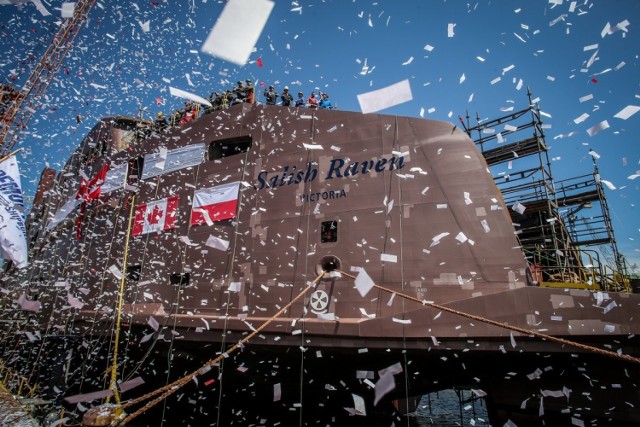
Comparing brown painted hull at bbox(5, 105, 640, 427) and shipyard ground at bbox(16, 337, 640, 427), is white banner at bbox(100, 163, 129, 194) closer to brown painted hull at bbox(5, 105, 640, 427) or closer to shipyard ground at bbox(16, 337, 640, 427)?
brown painted hull at bbox(5, 105, 640, 427)

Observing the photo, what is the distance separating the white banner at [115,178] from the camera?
12.3 meters

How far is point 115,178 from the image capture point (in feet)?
41.6

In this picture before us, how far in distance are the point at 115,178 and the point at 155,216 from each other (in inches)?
150

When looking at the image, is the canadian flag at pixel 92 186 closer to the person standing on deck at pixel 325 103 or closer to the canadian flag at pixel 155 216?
the canadian flag at pixel 155 216

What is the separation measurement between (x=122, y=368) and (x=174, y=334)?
9.99ft

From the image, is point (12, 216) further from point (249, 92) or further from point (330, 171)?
point (330, 171)

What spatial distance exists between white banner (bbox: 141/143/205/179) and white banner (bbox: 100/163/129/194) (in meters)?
1.43

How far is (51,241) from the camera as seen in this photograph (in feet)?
60.8

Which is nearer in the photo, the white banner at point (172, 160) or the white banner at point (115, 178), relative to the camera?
the white banner at point (172, 160)

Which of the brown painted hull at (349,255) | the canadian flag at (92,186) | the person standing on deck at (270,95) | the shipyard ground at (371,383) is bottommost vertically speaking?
the shipyard ground at (371,383)

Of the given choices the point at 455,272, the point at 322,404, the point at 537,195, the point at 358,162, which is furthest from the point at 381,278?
the point at 537,195

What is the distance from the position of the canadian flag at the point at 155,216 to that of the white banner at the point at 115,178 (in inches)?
82.9

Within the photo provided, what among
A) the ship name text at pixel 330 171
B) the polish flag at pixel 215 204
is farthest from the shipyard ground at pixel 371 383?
the ship name text at pixel 330 171

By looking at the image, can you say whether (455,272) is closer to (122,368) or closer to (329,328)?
(329,328)
